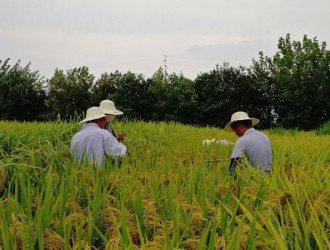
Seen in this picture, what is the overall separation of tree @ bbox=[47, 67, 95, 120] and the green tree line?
0.09m

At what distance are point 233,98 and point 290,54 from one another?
5.90m

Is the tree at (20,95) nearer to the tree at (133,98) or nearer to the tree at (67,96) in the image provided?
the tree at (67,96)

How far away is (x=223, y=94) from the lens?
32.3 m

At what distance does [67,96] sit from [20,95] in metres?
3.90

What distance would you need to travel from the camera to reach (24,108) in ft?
120

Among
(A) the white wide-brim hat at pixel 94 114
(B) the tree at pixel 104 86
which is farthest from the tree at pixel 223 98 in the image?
(A) the white wide-brim hat at pixel 94 114

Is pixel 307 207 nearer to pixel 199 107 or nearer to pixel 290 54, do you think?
pixel 199 107

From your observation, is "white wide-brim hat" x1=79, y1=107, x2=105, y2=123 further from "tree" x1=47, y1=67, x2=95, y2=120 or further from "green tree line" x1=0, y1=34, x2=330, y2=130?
"tree" x1=47, y1=67, x2=95, y2=120

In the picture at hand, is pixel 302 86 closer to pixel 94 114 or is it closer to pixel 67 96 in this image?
pixel 67 96

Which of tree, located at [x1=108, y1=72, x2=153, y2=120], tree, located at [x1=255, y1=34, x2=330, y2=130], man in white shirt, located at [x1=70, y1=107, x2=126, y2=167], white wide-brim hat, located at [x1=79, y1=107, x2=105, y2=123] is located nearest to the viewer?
man in white shirt, located at [x1=70, y1=107, x2=126, y2=167]

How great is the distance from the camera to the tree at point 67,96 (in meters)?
36.8

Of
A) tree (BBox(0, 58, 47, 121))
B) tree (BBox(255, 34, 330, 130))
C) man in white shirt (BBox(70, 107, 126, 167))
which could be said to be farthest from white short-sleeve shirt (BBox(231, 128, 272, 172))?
tree (BBox(0, 58, 47, 121))

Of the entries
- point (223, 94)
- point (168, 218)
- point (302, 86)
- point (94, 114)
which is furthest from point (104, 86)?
point (168, 218)

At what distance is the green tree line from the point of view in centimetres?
3036
